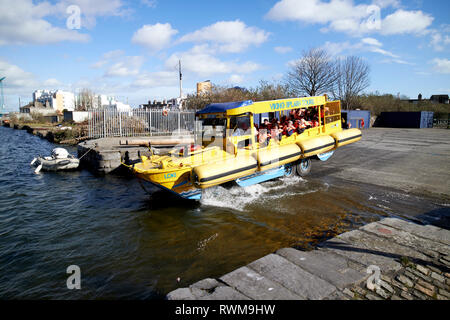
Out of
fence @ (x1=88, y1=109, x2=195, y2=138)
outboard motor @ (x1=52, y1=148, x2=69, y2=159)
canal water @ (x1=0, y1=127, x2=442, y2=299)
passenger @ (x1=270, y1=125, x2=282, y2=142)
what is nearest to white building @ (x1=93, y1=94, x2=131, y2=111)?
fence @ (x1=88, y1=109, x2=195, y2=138)

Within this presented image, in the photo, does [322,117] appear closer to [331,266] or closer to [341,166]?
[341,166]

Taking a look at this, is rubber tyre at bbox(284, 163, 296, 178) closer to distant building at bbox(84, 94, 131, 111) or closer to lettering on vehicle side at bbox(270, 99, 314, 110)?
lettering on vehicle side at bbox(270, 99, 314, 110)

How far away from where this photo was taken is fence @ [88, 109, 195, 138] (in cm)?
2000

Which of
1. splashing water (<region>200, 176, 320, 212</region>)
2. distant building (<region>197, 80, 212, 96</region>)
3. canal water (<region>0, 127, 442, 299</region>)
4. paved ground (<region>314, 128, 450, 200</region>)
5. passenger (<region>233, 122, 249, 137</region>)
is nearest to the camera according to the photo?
canal water (<region>0, 127, 442, 299</region>)

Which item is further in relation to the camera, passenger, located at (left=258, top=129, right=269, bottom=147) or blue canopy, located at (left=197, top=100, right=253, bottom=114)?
passenger, located at (left=258, top=129, right=269, bottom=147)

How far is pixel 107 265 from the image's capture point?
532 cm

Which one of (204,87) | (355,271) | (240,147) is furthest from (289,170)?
(204,87)

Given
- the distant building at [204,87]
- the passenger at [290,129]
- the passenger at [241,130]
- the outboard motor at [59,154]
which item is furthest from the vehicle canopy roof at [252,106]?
the distant building at [204,87]

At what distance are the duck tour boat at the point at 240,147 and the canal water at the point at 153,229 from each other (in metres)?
0.91

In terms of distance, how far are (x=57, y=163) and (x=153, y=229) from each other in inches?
350

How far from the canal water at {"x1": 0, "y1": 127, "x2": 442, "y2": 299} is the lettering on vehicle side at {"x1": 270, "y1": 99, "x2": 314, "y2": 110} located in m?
2.74

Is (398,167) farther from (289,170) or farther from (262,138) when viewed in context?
(262,138)

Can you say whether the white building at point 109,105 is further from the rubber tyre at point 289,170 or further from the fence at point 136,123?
the rubber tyre at point 289,170

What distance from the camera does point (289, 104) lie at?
9320 mm
